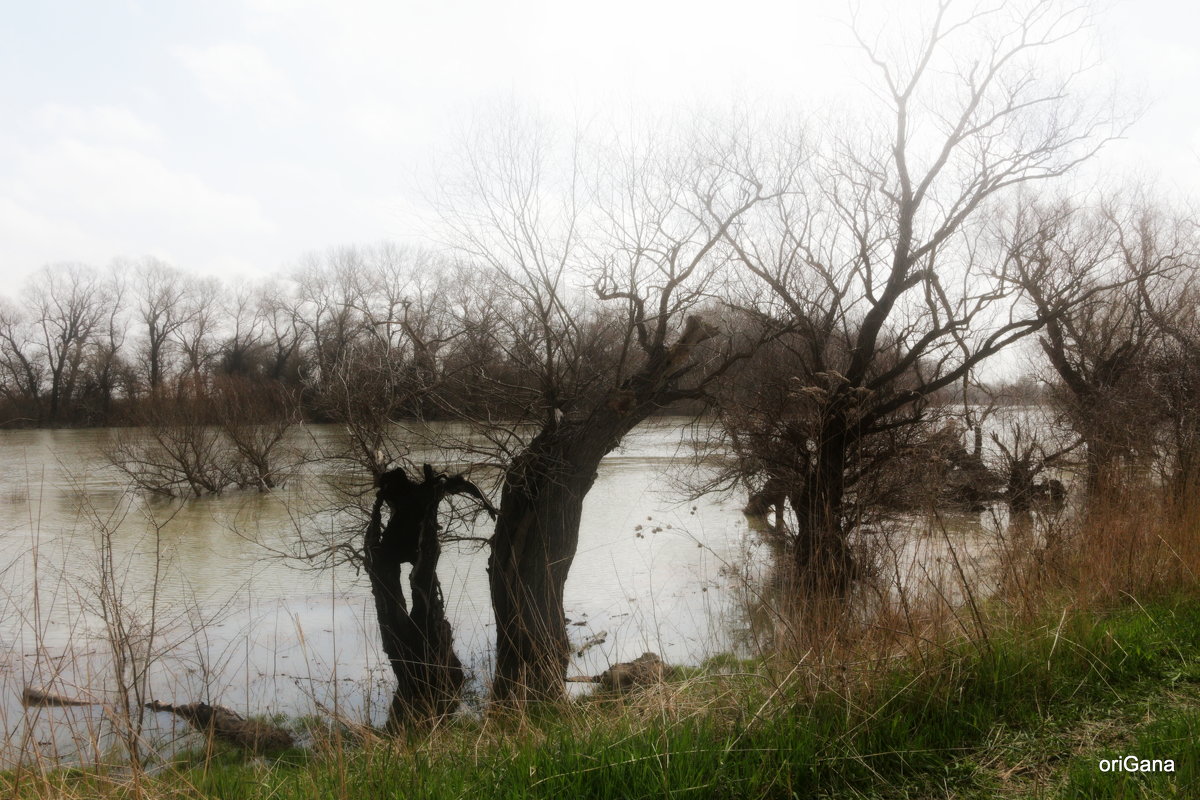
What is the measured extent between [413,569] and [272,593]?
170 inches

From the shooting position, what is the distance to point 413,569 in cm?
980

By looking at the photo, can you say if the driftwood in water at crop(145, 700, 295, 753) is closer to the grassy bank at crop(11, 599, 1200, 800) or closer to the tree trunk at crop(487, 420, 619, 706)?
the tree trunk at crop(487, 420, 619, 706)

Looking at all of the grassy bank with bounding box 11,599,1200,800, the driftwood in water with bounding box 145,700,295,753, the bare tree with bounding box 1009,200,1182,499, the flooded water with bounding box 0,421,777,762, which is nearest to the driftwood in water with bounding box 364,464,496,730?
the flooded water with bounding box 0,421,777,762

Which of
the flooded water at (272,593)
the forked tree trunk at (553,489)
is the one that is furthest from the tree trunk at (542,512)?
the flooded water at (272,593)

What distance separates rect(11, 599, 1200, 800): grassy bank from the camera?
2715 mm

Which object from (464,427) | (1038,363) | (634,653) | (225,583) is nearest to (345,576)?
(225,583)

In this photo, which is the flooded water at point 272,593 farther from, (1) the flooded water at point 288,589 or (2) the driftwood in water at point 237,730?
(2) the driftwood in water at point 237,730

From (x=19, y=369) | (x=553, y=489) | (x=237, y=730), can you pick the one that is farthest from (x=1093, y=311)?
(x=19, y=369)

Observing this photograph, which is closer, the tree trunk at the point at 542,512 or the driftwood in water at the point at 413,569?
the driftwood in water at the point at 413,569

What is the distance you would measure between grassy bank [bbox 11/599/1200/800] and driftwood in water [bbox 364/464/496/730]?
5.41 meters

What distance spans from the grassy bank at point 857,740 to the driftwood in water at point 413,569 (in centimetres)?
541

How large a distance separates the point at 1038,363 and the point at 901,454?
417 inches

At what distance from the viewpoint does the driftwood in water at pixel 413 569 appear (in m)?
9.12

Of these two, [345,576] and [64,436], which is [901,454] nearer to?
[345,576]
